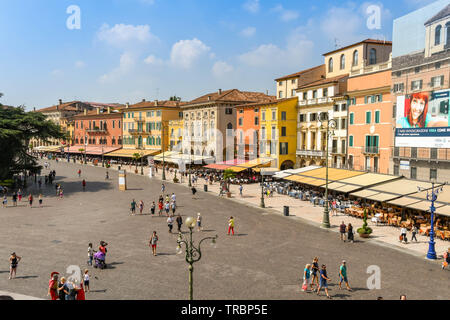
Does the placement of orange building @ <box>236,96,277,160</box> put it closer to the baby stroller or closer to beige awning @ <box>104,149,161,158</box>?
beige awning @ <box>104,149,161,158</box>

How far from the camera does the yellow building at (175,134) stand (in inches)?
2813

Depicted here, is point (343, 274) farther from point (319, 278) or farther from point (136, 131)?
point (136, 131)

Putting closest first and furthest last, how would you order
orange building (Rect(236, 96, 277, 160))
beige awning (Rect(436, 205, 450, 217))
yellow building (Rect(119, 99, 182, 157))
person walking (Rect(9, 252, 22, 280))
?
person walking (Rect(9, 252, 22, 280)), beige awning (Rect(436, 205, 450, 217)), orange building (Rect(236, 96, 277, 160)), yellow building (Rect(119, 99, 182, 157))

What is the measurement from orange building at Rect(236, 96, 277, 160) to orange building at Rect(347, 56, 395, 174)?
15.9 metres

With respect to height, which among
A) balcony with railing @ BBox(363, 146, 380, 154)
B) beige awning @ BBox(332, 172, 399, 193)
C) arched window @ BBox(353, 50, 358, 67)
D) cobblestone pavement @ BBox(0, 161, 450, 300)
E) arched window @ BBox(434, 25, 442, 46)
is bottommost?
cobblestone pavement @ BBox(0, 161, 450, 300)

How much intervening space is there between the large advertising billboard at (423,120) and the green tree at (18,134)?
132ft

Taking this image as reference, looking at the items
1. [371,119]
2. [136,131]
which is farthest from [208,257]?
[136,131]

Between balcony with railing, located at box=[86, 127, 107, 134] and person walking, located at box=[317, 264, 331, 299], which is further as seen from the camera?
balcony with railing, located at box=[86, 127, 107, 134]

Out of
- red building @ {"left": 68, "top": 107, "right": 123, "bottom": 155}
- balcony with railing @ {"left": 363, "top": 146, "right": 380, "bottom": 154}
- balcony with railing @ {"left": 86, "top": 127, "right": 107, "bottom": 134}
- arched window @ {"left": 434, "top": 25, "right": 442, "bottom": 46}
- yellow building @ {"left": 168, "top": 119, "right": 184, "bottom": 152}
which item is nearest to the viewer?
arched window @ {"left": 434, "top": 25, "right": 442, "bottom": 46}

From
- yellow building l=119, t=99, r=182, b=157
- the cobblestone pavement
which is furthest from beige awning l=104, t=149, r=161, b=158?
the cobblestone pavement

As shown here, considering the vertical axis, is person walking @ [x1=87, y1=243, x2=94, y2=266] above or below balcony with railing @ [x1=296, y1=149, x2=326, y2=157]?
below

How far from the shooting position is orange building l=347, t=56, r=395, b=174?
119 feet

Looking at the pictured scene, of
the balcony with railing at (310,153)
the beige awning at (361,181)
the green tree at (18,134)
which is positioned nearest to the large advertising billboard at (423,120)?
the beige awning at (361,181)

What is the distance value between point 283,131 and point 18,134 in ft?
108
